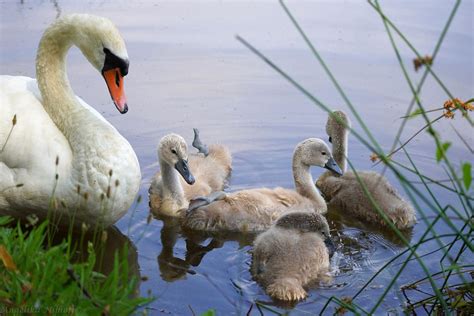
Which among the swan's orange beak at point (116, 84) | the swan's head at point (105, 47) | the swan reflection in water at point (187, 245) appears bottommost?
the swan reflection in water at point (187, 245)

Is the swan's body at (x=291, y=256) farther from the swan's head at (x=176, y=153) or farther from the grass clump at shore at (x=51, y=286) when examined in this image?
the grass clump at shore at (x=51, y=286)

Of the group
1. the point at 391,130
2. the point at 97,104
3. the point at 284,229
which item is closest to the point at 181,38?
the point at 97,104

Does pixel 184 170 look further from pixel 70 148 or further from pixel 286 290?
pixel 286 290

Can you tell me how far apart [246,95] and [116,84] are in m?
3.06

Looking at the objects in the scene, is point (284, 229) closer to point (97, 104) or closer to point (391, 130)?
point (391, 130)

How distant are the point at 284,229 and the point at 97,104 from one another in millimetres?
3249

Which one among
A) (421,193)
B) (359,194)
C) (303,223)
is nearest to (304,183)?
(359,194)

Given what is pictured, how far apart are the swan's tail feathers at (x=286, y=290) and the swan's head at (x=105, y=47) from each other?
156cm

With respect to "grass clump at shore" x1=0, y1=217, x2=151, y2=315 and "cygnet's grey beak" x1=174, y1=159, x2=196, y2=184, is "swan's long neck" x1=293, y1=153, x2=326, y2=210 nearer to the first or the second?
"cygnet's grey beak" x1=174, y1=159, x2=196, y2=184

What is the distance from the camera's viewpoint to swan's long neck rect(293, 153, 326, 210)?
5.90 m

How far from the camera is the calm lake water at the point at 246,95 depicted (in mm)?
4781

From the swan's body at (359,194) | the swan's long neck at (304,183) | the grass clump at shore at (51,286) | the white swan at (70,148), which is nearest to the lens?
the grass clump at shore at (51,286)

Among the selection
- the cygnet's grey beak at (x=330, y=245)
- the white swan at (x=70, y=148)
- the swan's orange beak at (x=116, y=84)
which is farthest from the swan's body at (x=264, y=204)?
the swan's orange beak at (x=116, y=84)

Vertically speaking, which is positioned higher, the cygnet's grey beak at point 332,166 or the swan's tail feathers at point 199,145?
the cygnet's grey beak at point 332,166
